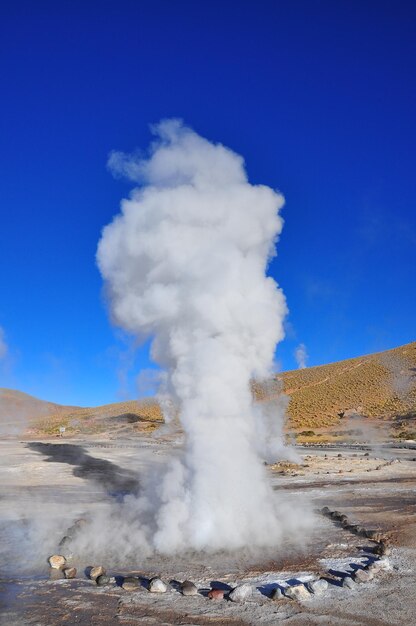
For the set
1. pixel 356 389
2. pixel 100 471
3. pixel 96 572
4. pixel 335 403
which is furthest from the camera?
pixel 356 389

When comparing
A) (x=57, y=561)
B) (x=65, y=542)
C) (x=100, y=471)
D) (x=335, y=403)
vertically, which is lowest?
(x=57, y=561)

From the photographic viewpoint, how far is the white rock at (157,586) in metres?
7.46

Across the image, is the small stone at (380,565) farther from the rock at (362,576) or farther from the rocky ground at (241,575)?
the rock at (362,576)

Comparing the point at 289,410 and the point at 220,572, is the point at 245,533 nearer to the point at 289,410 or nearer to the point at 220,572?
the point at 220,572

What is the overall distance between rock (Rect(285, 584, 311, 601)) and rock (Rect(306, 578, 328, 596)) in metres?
0.11

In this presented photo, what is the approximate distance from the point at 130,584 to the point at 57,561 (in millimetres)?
1865

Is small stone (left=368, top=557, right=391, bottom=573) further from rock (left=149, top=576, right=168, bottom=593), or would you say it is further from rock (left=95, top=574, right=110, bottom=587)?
rock (left=95, top=574, right=110, bottom=587)

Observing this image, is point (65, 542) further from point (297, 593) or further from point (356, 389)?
point (356, 389)

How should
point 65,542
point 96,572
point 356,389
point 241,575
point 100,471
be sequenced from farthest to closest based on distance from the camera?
1. point 356,389
2. point 100,471
3. point 65,542
4. point 241,575
5. point 96,572

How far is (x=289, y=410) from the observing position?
216 feet

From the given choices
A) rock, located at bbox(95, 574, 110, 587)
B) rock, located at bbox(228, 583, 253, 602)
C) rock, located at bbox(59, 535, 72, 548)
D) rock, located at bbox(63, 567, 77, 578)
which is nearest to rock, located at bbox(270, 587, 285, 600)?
rock, located at bbox(228, 583, 253, 602)

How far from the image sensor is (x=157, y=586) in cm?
750

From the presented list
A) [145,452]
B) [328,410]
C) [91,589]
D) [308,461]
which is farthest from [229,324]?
[328,410]

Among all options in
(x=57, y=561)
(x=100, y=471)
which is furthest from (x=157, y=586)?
(x=100, y=471)
